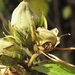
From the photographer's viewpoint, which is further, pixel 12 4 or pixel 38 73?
pixel 12 4

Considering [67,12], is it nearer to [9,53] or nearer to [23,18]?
[23,18]

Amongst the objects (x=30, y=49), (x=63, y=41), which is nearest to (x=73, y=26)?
(x=63, y=41)

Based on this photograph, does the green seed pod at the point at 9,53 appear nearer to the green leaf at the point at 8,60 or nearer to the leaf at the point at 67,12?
the green leaf at the point at 8,60

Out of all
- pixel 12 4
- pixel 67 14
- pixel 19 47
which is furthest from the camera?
pixel 12 4

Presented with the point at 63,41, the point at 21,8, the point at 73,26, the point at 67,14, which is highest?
the point at 21,8

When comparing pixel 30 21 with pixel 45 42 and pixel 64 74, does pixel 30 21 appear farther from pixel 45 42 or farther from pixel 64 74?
pixel 64 74

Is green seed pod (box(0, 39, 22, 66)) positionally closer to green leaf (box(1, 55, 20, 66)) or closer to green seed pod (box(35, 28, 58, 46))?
green leaf (box(1, 55, 20, 66))
